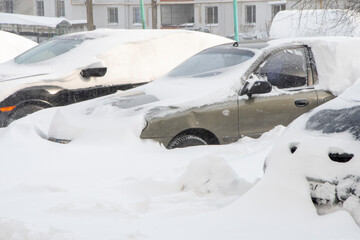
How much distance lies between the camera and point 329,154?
4.19m

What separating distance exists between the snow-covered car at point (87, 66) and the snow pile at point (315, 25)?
7.60 metres

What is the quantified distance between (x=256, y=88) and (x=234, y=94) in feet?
0.86

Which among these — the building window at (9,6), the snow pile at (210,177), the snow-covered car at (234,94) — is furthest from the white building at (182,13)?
the snow pile at (210,177)

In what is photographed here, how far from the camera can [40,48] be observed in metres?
10.5

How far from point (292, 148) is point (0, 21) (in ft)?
122

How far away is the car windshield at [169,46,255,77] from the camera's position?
7.66m

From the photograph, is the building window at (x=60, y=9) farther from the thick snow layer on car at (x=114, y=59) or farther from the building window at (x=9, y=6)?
the thick snow layer on car at (x=114, y=59)

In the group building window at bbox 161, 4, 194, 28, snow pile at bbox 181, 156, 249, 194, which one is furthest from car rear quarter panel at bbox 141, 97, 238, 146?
building window at bbox 161, 4, 194, 28

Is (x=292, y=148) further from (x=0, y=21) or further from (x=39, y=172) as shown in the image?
(x=0, y=21)

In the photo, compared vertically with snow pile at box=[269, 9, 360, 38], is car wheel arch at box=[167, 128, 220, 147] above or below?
below

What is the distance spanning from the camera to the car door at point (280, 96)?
23.8ft

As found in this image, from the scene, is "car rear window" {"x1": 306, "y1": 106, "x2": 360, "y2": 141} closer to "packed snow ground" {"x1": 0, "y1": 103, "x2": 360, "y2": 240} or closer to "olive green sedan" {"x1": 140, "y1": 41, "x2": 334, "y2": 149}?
"packed snow ground" {"x1": 0, "y1": 103, "x2": 360, "y2": 240}

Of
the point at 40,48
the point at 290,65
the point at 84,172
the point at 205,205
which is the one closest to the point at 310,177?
the point at 205,205

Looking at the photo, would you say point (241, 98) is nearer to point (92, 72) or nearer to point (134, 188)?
point (134, 188)
